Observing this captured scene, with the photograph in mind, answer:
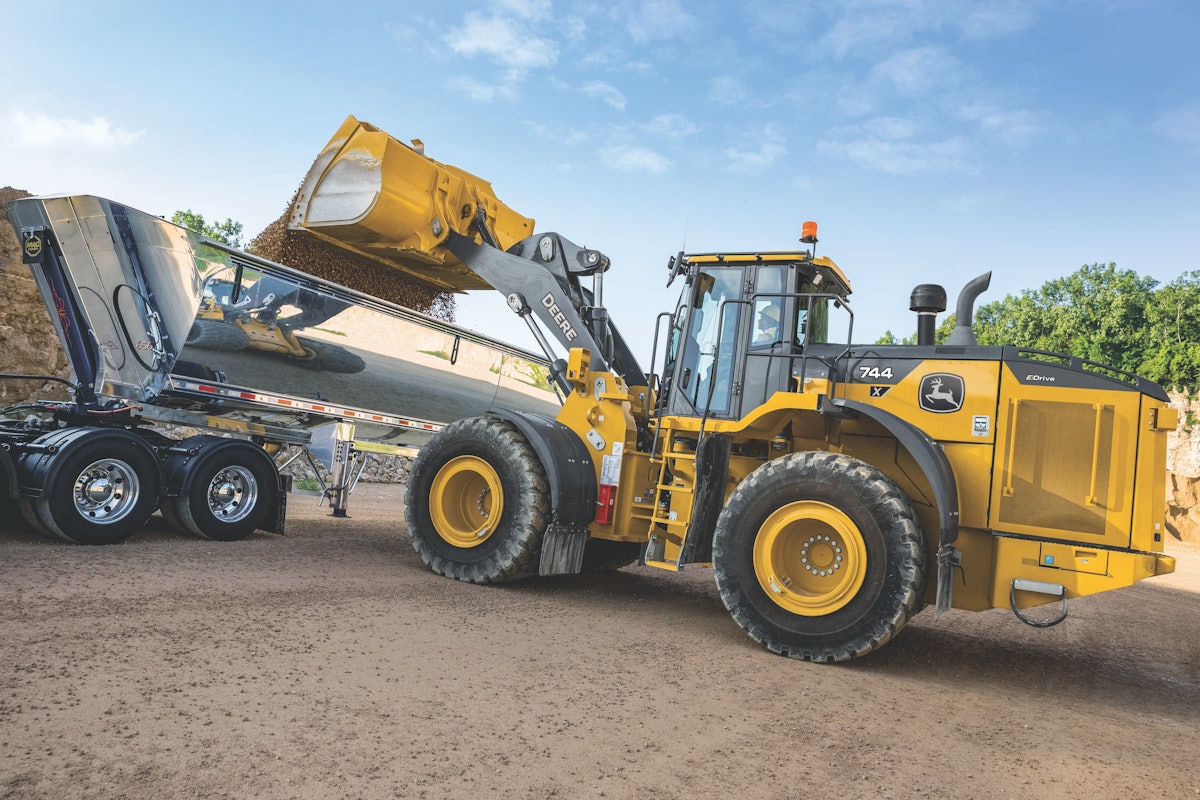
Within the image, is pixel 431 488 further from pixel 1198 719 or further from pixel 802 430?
pixel 1198 719

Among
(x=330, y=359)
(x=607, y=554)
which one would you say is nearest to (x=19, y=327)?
(x=330, y=359)

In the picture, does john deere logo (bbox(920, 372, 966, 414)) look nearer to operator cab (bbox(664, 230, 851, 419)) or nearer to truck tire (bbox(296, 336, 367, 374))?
operator cab (bbox(664, 230, 851, 419))

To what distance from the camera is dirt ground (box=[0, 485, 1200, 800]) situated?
3100 mm

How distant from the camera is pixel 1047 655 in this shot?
684 cm

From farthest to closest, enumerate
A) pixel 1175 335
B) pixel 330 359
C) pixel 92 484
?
pixel 1175 335 → pixel 330 359 → pixel 92 484

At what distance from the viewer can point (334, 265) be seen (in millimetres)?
8859

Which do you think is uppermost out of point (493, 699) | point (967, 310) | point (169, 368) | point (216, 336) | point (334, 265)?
point (334, 265)

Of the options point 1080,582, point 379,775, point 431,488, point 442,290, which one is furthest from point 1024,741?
point 442,290

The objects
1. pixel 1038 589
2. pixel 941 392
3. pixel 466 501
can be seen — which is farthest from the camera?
pixel 466 501

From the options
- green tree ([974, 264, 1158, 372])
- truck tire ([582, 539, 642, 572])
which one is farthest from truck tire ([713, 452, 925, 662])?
green tree ([974, 264, 1158, 372])

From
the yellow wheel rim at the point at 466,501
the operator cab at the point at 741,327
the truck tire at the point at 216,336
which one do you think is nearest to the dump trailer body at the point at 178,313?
the truck tire at the point at 216,336

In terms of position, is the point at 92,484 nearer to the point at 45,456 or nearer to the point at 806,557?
the point at 45,456

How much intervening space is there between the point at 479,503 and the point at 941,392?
4.00 m

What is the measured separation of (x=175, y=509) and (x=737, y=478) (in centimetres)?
547
